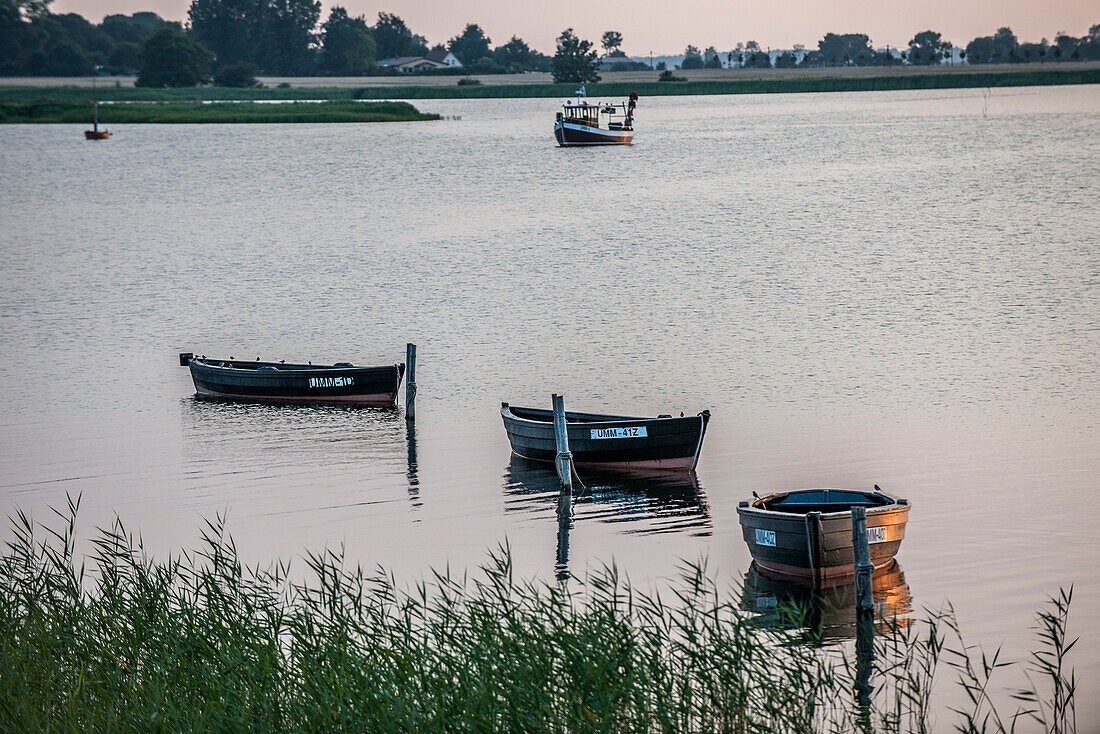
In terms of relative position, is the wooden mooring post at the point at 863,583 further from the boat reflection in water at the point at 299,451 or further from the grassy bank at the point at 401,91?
the grassy bank at the point at 401,91

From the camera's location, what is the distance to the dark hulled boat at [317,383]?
28.4 metres

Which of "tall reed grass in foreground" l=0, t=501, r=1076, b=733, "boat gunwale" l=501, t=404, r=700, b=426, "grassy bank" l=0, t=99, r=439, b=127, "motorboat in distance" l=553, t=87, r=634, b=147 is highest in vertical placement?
"grassy bank" l=0, t=99, r=439, b=127

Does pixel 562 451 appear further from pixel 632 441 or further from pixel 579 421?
pixel 579 421

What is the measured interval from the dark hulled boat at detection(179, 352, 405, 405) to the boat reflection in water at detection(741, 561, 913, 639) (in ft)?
42.9

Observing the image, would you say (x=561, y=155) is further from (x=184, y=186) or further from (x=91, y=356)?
(x=91, y=356)

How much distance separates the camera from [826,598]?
16.2 metres

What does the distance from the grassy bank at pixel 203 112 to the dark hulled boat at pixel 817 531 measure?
122m

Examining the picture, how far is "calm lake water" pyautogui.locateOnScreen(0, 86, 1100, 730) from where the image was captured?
1914 centimetres

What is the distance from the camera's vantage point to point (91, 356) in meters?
35.5

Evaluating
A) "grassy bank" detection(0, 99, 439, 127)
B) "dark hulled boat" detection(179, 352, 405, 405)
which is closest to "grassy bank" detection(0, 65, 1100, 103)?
"grassy bank" detection(0, 99, 439, 127)

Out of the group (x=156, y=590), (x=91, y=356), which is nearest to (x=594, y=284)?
(x=91, y=356)

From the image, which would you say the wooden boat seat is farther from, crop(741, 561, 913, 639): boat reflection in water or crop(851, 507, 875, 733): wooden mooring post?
crop(851, 507, 875, 733): wooden mooring post

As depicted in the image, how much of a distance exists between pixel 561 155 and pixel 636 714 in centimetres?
10069

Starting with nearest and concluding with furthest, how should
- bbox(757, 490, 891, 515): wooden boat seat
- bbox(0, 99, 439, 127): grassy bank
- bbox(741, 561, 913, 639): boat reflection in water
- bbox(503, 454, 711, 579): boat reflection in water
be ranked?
bbox(741, 561, 913, 639): boat reflection in water, bbox(757, 490, 891, 515): wooden boat seat, bbox(503, 454, 711, 579): boat reflection in water, bbox(0, 99, 439, 127): grassy bank
